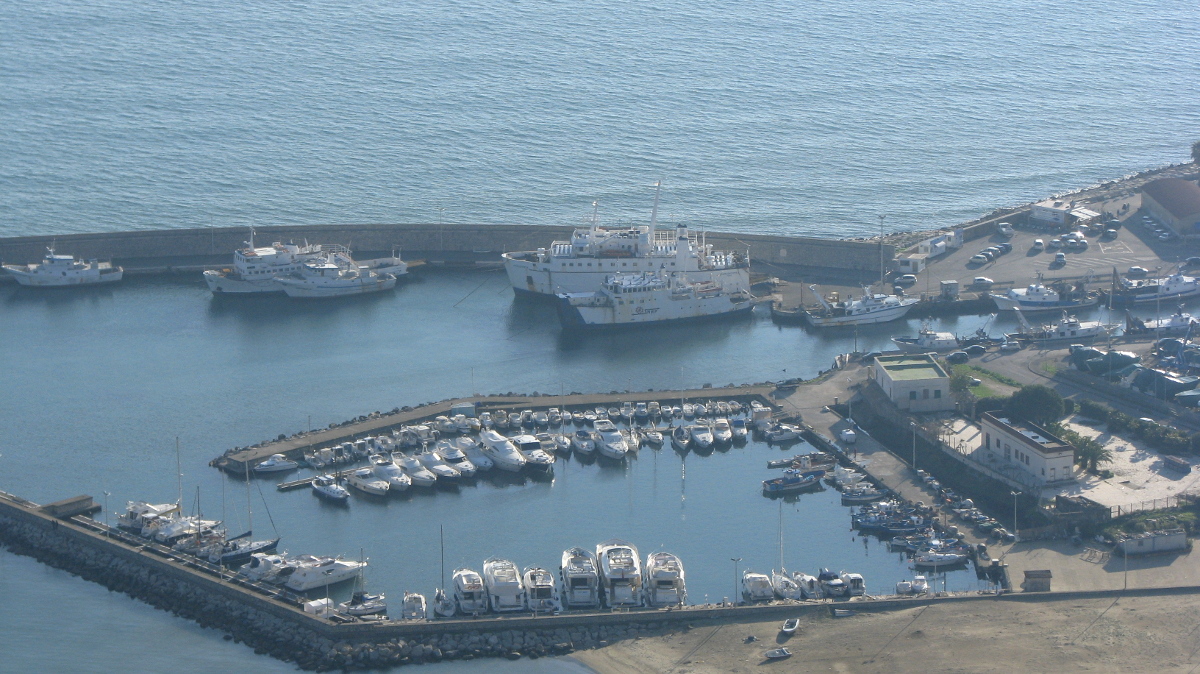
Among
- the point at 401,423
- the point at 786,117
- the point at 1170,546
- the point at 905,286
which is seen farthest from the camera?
the point at 786,117

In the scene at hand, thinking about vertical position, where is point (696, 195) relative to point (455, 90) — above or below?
below

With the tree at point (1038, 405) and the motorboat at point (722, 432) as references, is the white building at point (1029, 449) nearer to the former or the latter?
the tree at point (1038, 405)

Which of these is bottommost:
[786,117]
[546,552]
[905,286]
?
[546,552]

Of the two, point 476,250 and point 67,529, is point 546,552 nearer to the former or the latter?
point 67,529

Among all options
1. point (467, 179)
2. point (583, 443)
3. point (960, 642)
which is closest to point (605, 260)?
point (467, 179)

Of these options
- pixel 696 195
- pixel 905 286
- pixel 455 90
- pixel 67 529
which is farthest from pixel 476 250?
pixel 67 529

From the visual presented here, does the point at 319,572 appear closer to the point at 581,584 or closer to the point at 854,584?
the point at 581,584
